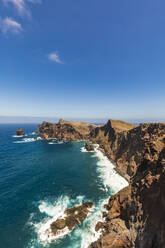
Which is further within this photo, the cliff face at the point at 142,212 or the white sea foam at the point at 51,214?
the white sea foam at the point at 51,214

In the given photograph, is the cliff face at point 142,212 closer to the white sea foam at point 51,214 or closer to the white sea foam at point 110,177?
the white sea foam at point 51,214

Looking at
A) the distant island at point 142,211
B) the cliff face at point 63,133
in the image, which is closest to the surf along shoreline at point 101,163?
the cliff face at point 63,133


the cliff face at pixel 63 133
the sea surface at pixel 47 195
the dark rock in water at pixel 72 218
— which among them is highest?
the cliff face at pixel 63 133

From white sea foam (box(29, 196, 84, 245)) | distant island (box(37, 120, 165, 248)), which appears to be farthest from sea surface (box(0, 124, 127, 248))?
distant island (box(37, 120, 165, 248))

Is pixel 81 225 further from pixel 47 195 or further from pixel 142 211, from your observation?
pixel 47 195

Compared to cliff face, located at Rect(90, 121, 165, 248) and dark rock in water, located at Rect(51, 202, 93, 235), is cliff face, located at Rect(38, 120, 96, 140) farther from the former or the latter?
cliff face, located at Rect(90, 121, 165, 248)

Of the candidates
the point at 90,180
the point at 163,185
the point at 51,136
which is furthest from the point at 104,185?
the point at 51,136
